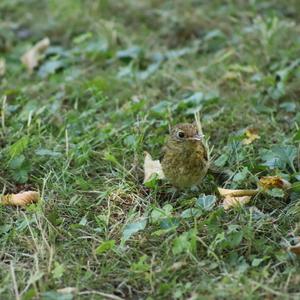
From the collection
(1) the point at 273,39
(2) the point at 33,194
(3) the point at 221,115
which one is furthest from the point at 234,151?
(1) the point at 273,39

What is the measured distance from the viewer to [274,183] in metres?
4.18

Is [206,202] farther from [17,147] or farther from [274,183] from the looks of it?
[17,147]

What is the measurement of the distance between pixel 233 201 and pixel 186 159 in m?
0.48

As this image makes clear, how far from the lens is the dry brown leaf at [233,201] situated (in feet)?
13.1

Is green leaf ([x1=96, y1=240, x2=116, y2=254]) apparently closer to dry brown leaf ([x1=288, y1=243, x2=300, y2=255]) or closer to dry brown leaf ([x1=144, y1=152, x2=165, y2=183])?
dry brown leaf ([x1=144, y1=152, x2=165, y2=183])

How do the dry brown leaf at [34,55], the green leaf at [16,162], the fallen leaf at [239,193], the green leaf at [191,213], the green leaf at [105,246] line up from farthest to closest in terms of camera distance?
the dry brown leaf at [34,55] → the green leaf at [16,162] → the fallen leaf at [239,193] → the green leaf at [191,213] → the green leaf at [105,246]

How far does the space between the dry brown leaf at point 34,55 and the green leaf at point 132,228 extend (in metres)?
2.73

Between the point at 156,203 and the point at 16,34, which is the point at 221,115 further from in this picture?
the point at 16,34

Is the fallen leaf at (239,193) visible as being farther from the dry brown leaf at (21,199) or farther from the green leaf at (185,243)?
the dry brown leaf at (21,199)

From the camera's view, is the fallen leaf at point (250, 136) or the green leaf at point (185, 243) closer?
the green leaf at point (185, 243)

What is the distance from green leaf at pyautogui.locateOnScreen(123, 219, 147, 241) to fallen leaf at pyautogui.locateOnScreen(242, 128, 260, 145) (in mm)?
1204

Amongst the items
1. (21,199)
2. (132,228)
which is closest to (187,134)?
(132,228)

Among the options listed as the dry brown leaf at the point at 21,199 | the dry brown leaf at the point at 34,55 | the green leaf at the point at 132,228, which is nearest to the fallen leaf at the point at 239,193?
the green leaf at the point at 132,228

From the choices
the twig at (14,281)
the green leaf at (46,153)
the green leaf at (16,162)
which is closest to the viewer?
the twig at (14,281)
